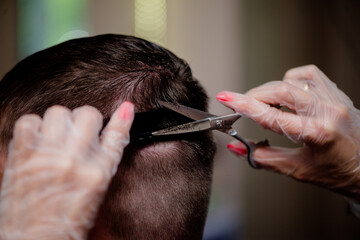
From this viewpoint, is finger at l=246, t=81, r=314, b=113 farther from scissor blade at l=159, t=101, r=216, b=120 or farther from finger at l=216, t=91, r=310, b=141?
scissor blade at l=159, t=101, r=216, b=120

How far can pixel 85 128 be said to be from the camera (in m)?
0.63

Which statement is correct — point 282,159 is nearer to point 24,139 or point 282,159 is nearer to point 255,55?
point 24,139

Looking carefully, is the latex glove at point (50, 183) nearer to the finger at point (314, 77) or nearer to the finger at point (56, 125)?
the finger at point (56, 125)

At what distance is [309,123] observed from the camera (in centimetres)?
88

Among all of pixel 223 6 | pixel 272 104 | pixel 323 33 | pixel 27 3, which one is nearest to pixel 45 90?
pixel 272 104

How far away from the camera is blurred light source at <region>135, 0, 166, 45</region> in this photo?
2.14 metres

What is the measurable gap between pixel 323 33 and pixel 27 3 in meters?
2.27

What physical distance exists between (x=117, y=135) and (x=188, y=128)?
0.22 metres

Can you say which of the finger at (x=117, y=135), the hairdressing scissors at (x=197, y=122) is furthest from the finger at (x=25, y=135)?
the hairdressing scissors at (x=197, y=122)

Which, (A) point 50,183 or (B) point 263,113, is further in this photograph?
(B) point 263,113

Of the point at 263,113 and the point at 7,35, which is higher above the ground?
the point at 7,35

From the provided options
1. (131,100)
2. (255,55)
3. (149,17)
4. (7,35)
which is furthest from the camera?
(255,55)

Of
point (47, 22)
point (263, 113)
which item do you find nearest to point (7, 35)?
point (47, 22)

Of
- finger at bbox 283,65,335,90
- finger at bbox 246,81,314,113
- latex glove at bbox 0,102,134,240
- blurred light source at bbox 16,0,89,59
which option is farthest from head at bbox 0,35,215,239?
blurred light source at bbox 16,0,89,59
